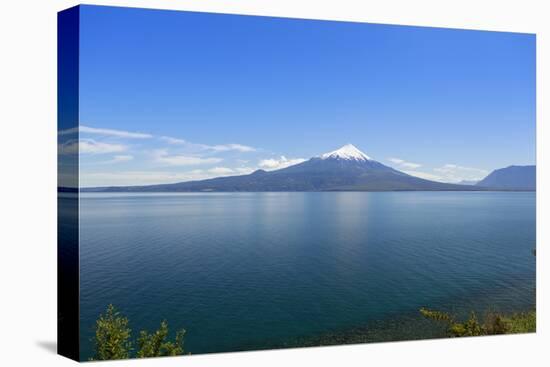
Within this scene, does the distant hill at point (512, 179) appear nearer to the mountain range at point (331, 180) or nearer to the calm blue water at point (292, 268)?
the mountain range at point (331, 180)

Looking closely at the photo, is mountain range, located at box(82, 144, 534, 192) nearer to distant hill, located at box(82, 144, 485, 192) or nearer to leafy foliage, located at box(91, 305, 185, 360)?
distant hill, located at box(82, 144, 485, 192)

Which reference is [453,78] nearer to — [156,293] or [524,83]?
[524,83]

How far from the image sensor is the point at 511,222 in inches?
840

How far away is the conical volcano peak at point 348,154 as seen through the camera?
1281cm

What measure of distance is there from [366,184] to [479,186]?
9.86 feet

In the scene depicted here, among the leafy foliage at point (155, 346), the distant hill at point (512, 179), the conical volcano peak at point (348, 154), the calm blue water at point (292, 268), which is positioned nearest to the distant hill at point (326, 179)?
the conical volcano peak at point (348, 154)

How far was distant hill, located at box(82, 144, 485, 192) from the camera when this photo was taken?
13.1m

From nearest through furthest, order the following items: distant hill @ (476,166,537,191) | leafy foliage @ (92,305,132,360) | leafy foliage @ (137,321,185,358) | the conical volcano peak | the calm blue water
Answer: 1. leafy foliage @ (92,305,132,360)
2. leafy foliage @ (137,321,185,358)
3. the calm blue water
4. the conical volcano peak
5. distant hill @ (476,166,537,191)

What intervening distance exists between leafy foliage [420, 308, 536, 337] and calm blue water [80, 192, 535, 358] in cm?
38

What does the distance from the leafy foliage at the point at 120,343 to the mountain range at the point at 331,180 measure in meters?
3.17

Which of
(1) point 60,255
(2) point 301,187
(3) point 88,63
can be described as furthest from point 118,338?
(2) point 301,187

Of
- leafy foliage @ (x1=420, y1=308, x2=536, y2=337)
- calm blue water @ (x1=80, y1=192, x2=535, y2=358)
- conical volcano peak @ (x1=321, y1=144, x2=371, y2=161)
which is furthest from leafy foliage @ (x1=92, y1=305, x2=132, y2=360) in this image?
leafy foliage @ (x1=420, y1=308, x2=536, y2=337)

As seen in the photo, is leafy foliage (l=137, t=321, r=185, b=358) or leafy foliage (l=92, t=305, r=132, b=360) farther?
leafy foliage (l=137, t=321, r=185, b=358)

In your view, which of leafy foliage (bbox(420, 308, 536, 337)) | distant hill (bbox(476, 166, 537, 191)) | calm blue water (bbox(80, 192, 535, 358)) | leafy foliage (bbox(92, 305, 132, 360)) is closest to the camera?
leafy foliage (bbox(92, 305, 132, 360))
